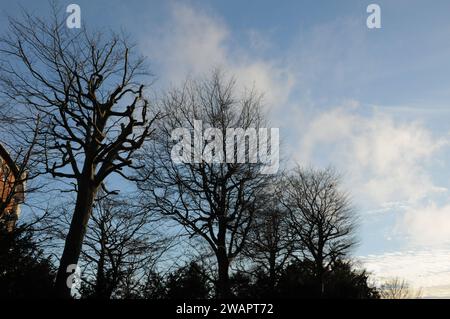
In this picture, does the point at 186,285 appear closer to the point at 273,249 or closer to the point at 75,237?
the point at 273,249

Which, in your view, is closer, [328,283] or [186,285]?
[186,285]

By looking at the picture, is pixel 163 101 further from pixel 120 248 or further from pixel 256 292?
pixel 256 292

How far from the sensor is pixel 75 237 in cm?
1107

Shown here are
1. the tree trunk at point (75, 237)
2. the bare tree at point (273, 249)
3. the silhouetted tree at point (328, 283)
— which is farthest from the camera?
the silhouetted tree at point (328, 283)

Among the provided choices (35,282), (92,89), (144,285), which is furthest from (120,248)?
(92,89)

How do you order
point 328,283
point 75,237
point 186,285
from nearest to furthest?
point 75,237 → point 186,285 → point 328,283

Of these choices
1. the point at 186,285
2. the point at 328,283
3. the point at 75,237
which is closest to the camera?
the point at 75,237

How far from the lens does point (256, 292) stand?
24.2 meters

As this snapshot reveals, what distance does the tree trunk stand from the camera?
10.3 meters

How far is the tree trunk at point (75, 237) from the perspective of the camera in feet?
33.8

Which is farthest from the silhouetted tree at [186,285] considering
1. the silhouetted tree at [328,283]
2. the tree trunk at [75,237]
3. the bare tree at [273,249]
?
the tree trunk at [75,237]

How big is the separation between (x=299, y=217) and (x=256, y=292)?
714 cm

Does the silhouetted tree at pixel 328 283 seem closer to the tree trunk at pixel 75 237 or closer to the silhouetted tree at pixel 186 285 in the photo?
the silhouetted tree at pixel 186 285

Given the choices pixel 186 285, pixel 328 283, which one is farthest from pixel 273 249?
pixel 328 283
